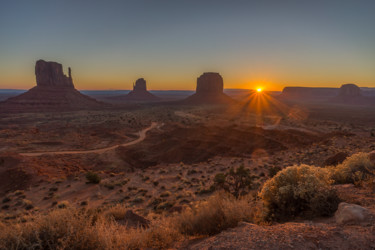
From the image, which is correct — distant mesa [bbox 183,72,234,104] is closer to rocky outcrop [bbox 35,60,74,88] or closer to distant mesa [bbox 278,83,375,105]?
rocky outcrop [bbox 35,60,74,88]

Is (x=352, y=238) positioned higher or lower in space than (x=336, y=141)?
higher

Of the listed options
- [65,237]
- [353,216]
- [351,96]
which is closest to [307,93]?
[351,96]

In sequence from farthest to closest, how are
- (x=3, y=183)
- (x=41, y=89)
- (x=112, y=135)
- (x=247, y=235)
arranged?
(x=41, y=89) < (x=112, y=135) < (x=3, y=183) < (x=247, y=235)

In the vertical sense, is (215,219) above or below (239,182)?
above

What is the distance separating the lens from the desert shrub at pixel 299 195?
3988 mm

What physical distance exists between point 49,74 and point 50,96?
15.7m

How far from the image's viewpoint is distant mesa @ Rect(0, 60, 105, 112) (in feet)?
242

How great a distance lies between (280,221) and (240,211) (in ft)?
3.19

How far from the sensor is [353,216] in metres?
3.24

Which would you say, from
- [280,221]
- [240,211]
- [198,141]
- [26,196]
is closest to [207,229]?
[240,211]

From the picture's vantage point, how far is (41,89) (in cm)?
8538

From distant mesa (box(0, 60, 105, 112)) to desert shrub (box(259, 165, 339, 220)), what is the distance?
89383 mm

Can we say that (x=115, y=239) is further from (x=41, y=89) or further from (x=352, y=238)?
(x=41, y=89)

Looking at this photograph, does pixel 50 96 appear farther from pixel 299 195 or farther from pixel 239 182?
pixel 299 195
